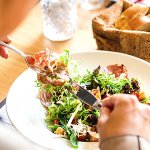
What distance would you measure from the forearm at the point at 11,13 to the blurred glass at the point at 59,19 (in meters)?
0.74

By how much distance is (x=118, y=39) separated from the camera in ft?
3.99

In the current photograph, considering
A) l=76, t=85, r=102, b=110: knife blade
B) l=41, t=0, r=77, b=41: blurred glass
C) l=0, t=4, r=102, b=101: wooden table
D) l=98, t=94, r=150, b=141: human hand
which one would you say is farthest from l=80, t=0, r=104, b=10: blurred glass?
l=98, t=94, r=150, b=141: human hand

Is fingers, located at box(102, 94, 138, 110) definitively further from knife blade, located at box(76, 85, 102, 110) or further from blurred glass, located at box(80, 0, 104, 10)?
blurred glass, located at box(80, 0, 104, 10)

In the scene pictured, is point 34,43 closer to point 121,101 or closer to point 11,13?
point 121,101

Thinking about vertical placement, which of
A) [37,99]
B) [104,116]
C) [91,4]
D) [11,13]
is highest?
[11,13]

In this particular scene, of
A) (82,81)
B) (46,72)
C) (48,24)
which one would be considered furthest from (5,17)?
(48,24)

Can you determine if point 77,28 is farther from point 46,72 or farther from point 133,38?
point 46,72

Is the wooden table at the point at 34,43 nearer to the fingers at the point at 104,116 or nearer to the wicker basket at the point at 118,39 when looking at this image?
the wicker basket at the point at 118,39

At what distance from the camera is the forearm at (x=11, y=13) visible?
551 millimetres

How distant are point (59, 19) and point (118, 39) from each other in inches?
10.7

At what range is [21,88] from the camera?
109cm

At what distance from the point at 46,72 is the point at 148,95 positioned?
32 cm

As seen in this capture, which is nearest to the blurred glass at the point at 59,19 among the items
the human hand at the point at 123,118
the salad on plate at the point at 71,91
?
the salad on plate at the point at 71,91

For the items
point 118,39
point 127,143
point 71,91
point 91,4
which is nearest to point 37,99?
point 71,91
